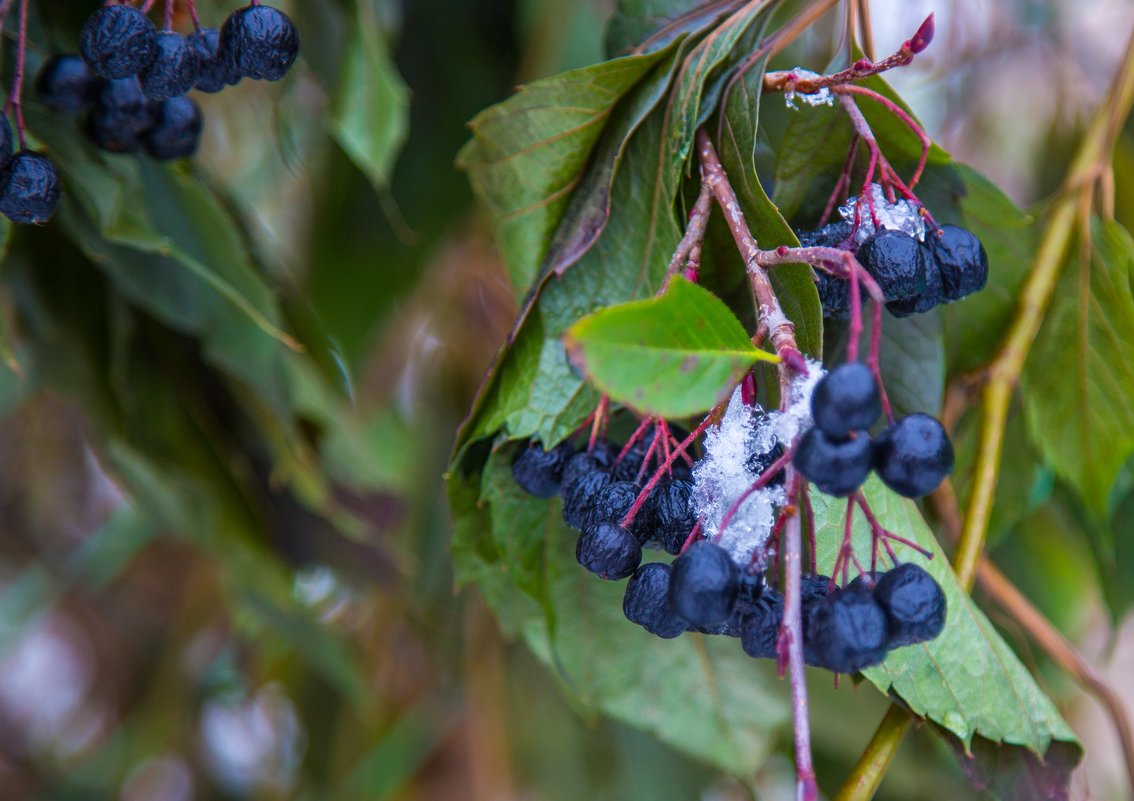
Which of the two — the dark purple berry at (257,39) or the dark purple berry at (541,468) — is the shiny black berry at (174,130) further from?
the dark purple berry at (541,468)

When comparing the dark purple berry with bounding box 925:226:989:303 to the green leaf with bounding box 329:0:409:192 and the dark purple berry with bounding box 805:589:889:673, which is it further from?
the green leaf with bounding box 329:0:409:192

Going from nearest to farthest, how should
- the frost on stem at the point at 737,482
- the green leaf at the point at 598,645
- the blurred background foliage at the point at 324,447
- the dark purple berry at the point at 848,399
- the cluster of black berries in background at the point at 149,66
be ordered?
the dark purple berry at the point at 848,399, the frost on stem at the point at 737,482, the cluster of black berries in background at the point at 149,66, the green leaf at the point at 598,645, the blurred background foliage at the point at 324,447

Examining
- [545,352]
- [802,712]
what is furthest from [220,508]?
[802,712]

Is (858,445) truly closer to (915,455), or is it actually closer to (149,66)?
(915,455)

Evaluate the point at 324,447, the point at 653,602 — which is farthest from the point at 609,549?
the point at 324,447

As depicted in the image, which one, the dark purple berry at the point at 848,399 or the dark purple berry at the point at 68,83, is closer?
the dark purple berry at the point at 848,399

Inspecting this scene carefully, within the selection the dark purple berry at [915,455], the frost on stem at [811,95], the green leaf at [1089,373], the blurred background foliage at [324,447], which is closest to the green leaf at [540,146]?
the frost on stem at [811,95]

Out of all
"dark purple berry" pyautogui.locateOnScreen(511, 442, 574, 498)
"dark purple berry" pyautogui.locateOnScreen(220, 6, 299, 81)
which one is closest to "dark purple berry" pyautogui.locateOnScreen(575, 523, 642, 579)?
"dark purple berry" pyautogui.locateOnScreen(511, 442, 574, 498)
